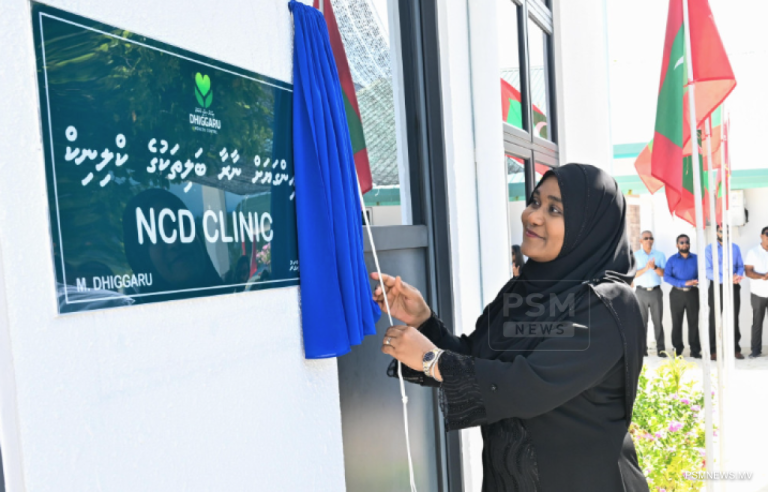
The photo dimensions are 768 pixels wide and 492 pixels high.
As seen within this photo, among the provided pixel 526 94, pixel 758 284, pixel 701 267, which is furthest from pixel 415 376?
pixel 758 284

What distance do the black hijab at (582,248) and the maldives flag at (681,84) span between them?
1.69 meters

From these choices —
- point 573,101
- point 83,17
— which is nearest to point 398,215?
point 83,17

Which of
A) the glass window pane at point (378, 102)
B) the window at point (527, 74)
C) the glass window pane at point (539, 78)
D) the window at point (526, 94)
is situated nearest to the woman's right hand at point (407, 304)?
the glass window pane at point (378, 102)

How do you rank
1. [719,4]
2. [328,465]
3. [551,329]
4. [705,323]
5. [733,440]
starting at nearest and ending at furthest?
[328,465] → [551,329] → [705,323] → [733,440] → [719,4]

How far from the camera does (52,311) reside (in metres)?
0.91

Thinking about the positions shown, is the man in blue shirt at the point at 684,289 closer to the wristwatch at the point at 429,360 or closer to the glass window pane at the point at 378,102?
the glass window pane at the point at 378,102

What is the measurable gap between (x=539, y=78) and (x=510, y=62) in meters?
0.92

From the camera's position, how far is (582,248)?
1.79m

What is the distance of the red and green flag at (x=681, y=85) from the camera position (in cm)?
313

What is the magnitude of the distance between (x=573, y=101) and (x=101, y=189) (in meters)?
5.11

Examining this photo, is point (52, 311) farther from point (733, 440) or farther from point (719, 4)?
point (719, 4)

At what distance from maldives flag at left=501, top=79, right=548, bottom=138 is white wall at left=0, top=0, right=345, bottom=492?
245cm

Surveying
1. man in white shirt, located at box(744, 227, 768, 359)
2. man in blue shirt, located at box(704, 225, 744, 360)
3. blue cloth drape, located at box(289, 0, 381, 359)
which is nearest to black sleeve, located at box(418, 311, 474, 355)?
blue cloth drape, located at box(289, 0, 381, 359)

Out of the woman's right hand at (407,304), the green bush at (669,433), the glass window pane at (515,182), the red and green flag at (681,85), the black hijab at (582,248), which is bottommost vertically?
the green bush at (669,433)
